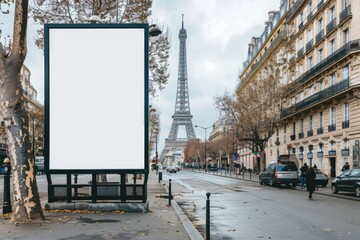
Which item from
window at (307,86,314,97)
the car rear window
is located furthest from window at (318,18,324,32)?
the car rear window

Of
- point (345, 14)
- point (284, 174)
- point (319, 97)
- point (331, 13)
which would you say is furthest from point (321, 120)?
point (284, 174)

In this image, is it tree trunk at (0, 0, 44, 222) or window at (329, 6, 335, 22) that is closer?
tree trunk at (0, 0, 44, 222)

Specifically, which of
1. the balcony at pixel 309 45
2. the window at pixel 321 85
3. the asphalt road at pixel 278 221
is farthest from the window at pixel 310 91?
the asphalt road at pixel 278 221

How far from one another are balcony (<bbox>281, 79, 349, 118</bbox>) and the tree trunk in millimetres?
30467

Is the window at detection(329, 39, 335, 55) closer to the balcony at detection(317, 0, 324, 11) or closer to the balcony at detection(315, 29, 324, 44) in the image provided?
the balcony at detection(315, 29, 324, 44)

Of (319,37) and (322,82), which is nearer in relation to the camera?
(322,82)

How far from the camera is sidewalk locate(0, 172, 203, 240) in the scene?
891 cm

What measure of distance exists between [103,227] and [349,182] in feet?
51.8

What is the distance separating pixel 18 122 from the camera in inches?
426

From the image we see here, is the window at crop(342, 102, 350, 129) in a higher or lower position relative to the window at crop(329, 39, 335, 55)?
lower

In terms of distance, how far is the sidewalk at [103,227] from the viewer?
891cm

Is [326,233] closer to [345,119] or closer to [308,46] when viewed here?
[345,119]

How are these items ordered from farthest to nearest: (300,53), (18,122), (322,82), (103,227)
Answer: (300,53) < (322,82) < (18,122) < (103,227)

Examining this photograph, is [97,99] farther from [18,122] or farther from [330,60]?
[330,60]
